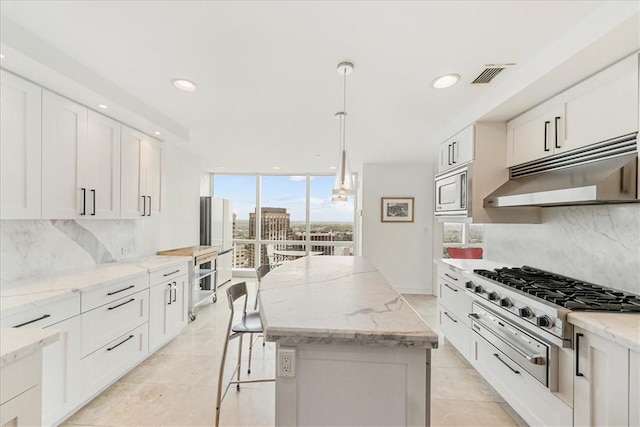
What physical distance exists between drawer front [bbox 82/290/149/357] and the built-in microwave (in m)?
3.15

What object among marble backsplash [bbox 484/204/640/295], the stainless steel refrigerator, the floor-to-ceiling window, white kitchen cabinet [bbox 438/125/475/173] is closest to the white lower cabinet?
marble backsplash [bbox 484/204/640/295]

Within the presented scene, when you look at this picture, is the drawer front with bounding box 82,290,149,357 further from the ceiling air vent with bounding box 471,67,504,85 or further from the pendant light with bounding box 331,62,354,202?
the ceiling air vent with bounding box 471,67,504,85

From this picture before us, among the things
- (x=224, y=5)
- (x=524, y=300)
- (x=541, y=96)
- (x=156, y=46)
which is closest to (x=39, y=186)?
(x=156, y=46)

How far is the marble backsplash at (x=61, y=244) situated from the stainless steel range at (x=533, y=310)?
354 centimetres

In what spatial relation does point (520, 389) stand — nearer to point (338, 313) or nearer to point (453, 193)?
point (338, 313)

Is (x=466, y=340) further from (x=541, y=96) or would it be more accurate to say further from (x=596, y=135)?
(x=541, y=96)

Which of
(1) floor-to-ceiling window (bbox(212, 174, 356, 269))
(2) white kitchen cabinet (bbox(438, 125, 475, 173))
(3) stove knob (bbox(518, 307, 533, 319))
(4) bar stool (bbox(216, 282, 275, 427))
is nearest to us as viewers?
(3) stove knob (bbox(518, 307, 533, 319))

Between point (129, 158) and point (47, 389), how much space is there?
201 centimetres

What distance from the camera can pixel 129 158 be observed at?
2881 millimetres

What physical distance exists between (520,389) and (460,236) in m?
3.56

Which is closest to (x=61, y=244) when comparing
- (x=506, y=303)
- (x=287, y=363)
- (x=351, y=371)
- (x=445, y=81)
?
(x=287, y=363)

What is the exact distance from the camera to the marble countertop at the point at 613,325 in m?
1.21

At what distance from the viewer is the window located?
16.4 feet

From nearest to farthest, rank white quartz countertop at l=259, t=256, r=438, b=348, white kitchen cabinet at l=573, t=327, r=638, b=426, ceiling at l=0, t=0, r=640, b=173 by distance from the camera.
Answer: white quartz countertop at l=259, t=256, r=438, b=348 < white kitchen cabinet at l=573, t=327, r=638, b=426 < ceiling at l=0, t=0, r=640, b=173
